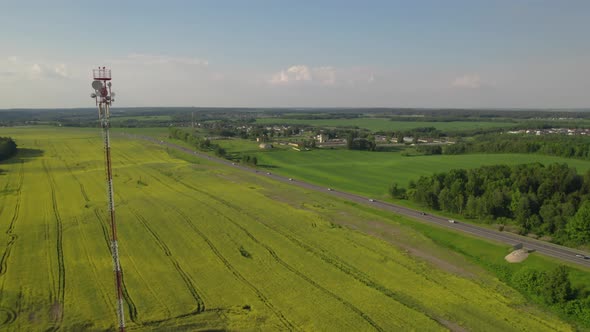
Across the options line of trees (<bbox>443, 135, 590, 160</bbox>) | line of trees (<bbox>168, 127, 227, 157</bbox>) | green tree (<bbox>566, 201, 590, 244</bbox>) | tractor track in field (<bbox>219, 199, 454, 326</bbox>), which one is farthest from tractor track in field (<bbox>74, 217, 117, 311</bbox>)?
line of trees (<bbox>443, 135, 590, 160</bbox>)

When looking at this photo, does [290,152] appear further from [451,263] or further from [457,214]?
[451,263]

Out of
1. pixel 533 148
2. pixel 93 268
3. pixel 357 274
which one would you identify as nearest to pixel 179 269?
pixel 93 268

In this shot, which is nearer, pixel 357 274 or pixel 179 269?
pixel 357 274

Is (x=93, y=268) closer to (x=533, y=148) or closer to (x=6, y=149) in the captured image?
(x=6, y=149)

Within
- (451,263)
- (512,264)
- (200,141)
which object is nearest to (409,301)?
(451,263)

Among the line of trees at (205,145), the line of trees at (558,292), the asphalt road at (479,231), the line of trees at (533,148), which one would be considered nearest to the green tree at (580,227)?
the asphalt road at (479,231)

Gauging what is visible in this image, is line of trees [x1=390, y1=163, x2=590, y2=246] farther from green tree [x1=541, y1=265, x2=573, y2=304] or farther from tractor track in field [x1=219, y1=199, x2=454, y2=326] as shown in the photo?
tractor track in field [x1=219, y1=199, x2=454, y2=326]

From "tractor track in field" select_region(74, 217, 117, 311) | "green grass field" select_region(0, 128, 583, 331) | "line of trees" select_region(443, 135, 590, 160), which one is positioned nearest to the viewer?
"green grass field" select_region(0, 128, 583, 331)
